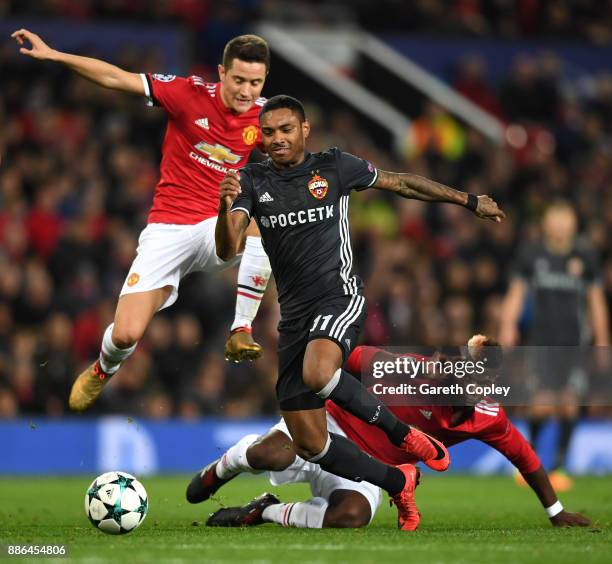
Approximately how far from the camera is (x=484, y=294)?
48.1 ft

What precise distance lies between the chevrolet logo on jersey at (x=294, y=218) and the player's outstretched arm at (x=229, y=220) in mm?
197

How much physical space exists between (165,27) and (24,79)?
2375 millimetres

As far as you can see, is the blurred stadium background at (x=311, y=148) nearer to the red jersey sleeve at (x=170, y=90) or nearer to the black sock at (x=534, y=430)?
the black sock at (x=534, y=430)

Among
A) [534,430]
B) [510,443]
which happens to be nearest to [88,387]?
[510,443]

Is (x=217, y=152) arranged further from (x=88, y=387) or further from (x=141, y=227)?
(x=141, y=227)

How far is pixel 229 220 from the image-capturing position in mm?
7008

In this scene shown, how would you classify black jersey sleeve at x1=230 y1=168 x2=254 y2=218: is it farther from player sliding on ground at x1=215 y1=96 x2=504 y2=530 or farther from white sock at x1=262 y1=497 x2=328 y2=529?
white sock at x1=262 y1=497 x2=328 y2=529

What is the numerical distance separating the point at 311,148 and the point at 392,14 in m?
4.36

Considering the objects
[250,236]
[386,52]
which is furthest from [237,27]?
[250,236]

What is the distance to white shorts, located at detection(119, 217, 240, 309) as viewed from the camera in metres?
8.30

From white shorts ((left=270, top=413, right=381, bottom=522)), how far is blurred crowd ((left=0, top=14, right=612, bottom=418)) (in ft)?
14.1

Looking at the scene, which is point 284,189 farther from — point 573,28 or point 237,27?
point 573,28

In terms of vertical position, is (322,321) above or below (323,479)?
above

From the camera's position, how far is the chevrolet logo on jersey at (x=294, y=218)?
7324mm
